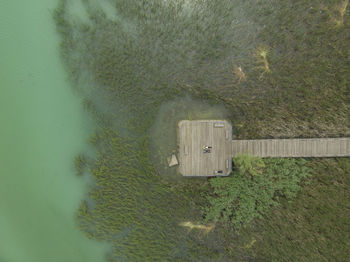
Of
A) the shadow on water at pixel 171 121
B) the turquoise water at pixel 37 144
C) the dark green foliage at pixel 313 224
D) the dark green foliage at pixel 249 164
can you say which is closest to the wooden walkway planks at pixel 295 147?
the dark green foliage at pixel 249 164

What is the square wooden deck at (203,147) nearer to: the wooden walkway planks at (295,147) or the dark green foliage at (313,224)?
the wooden walkway planks at (295,147)

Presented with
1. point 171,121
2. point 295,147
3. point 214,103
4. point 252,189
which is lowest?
point 252,189

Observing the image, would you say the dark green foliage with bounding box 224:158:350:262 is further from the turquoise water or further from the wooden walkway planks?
the turquoise water

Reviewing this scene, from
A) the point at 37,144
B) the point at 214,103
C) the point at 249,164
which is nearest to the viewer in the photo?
the point at 249,164

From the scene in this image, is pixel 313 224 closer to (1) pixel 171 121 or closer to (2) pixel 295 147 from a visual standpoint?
(2) pixel 295 147

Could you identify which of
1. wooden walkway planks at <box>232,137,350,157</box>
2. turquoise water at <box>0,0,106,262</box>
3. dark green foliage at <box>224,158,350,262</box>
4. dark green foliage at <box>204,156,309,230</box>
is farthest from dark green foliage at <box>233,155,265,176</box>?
turquoise water at <box>0,0,106,262</box>

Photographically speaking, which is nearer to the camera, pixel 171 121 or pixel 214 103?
pixel 214 103

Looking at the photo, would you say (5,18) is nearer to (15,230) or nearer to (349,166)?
(15,230)

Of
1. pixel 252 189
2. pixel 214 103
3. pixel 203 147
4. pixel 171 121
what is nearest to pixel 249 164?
pixel 252 189
